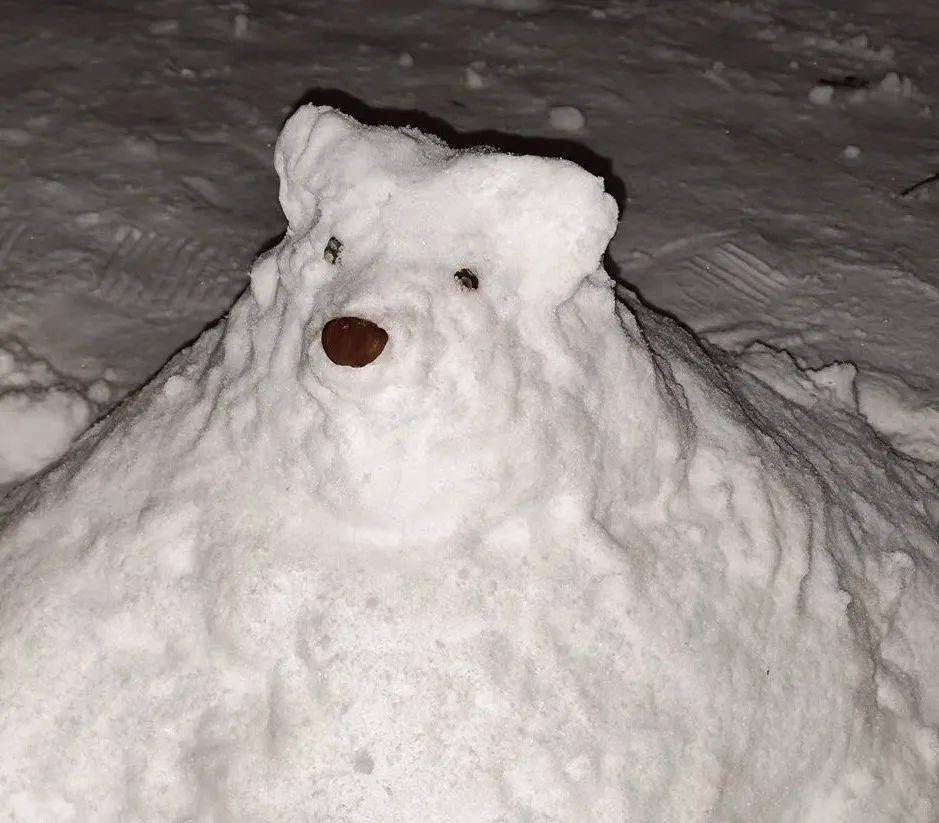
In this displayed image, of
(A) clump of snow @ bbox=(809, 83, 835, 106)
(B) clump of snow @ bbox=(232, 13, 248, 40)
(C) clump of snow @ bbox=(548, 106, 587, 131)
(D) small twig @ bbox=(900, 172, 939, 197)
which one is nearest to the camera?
(D) small twig @ bbox=(900, 172, 939, 197)

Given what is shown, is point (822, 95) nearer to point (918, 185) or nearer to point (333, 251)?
point (918, 185)

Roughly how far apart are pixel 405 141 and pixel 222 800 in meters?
0.88

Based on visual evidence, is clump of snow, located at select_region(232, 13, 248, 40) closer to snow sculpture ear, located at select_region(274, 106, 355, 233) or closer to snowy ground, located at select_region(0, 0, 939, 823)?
snowy ground, located at select_region(0, 0, 939, 823)

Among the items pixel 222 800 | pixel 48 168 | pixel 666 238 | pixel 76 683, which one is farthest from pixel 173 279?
pixel 222 800

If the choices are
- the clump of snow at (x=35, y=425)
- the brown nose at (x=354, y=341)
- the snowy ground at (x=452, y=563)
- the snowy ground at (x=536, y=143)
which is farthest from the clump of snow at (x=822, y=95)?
the brown nose at (x=354, y=341)

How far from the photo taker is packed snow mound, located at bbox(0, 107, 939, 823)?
4.00 ft

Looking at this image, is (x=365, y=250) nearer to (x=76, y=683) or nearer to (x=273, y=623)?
(x=273, y=623)

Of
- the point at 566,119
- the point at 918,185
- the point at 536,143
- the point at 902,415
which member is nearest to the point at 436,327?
the point at 902,415

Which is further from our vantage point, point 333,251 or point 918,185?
point 918,185

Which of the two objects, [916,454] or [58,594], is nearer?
[58,594]

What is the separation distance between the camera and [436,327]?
1193 millimetres

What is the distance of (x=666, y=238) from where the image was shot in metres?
2.96

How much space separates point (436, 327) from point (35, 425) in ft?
4.42

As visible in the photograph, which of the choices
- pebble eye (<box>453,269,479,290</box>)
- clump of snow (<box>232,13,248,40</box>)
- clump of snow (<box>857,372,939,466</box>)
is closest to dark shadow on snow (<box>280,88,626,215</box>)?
clump of snow (<box>232,13,248,40</box>)
